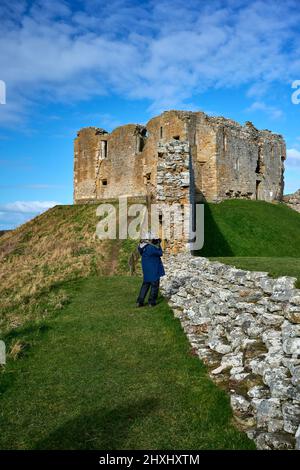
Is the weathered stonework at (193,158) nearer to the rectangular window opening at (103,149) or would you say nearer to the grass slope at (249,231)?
the rectangular window opening at (103,149)

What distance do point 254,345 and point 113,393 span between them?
2303mm

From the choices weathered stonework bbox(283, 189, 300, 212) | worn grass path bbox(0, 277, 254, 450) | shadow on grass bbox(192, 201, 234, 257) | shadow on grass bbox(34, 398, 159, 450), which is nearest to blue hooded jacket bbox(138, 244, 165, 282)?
worn grass path bbox(0, 277, 254, 450)

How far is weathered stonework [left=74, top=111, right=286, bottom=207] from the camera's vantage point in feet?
122

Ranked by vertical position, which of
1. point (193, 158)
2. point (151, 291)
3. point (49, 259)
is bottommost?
point (151, 291)

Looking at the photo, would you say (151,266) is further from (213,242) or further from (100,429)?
(213,242)

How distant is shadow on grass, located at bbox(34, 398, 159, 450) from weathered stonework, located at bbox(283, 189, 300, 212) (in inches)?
1696

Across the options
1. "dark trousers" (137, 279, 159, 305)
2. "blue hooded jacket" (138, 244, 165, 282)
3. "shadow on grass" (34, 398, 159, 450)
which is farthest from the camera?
"dark trousers" (137, 279, 159, 305)

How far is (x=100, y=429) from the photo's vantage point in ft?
16.6

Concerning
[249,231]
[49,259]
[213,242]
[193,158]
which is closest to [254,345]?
[213,242]

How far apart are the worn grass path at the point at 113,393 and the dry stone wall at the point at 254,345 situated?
10.5 inches

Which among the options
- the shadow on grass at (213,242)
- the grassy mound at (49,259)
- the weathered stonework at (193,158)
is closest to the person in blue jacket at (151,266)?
the grassy mound at (49,259)

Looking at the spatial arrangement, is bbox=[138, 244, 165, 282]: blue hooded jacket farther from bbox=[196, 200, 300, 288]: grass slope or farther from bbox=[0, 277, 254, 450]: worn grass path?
bbox=[196, 200, 300, 288]: grass slope

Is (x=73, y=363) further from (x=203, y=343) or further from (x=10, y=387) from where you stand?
(x=203, y=343)
